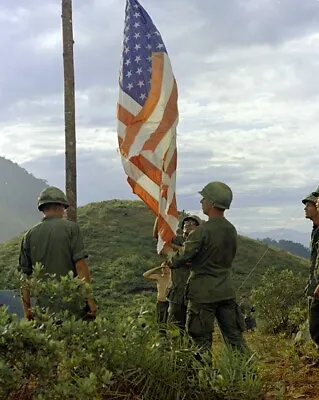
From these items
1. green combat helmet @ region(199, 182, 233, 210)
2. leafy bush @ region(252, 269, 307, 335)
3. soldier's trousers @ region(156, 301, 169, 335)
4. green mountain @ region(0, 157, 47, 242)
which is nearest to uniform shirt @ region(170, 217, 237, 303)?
green combat helmet @ region(199, 182, 233, 210)

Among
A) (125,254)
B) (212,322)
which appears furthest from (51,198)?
(125,254)

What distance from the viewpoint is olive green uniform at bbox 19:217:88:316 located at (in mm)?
5215

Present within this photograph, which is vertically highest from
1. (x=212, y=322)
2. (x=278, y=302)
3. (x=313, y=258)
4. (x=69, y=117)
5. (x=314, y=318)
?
(x=69, y=117)

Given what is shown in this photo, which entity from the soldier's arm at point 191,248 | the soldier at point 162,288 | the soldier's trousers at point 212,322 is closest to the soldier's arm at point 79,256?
the soldier's arm at point 191,248

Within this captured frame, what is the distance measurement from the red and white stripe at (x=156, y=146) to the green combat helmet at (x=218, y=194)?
798 millimetres

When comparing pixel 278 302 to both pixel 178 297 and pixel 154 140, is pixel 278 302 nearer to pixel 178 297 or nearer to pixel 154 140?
pixel 178 297

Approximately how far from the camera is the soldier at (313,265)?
647cm

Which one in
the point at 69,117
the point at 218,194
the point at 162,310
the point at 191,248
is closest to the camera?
the point at 191,248

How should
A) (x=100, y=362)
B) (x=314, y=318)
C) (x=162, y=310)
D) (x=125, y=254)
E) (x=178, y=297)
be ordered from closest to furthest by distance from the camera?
(x=100, y=362)
(x=314, y=318)
(x=178, y=297)
(x=162, y=310)
(x=125, y=254)

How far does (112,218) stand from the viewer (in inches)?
1314

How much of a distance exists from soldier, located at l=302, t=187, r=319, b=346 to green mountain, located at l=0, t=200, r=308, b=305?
45.6 ft

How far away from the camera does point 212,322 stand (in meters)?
5.78

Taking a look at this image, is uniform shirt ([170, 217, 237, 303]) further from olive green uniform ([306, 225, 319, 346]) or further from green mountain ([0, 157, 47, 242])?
green mountain ([0, 157, 47, 242])

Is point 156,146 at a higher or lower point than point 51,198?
higher
